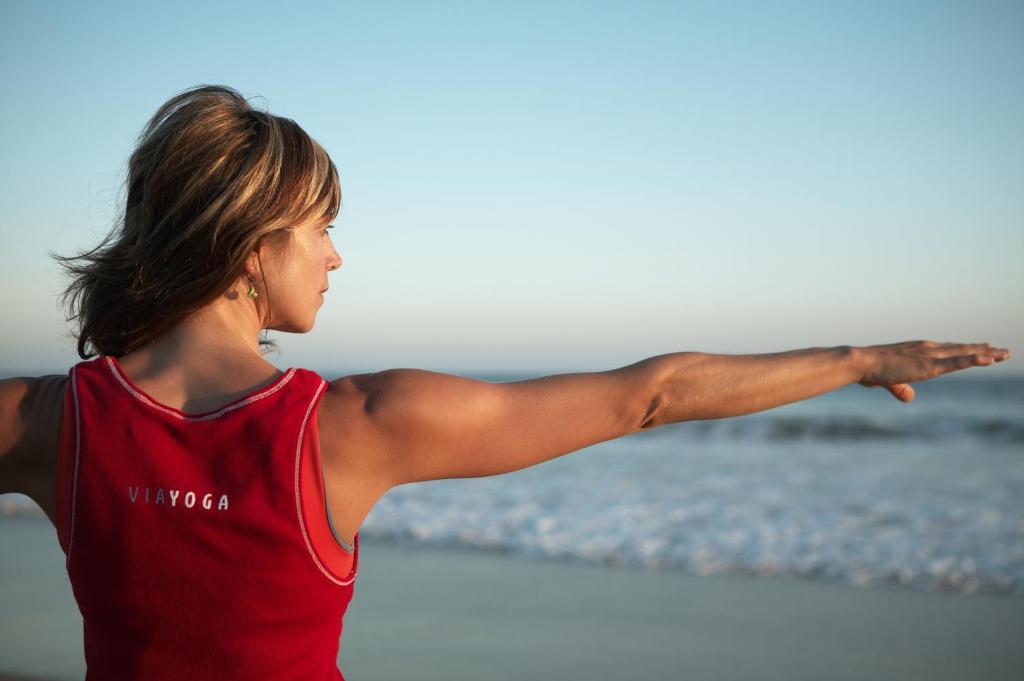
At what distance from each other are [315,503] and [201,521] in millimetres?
142

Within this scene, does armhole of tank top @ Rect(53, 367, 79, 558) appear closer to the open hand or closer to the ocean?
the open hand

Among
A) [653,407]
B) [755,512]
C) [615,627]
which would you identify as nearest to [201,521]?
[653,407]

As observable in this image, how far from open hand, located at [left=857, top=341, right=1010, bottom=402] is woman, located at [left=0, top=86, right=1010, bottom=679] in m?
0.22

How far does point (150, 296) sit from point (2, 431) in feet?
0.85

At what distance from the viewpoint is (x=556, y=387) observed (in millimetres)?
1266

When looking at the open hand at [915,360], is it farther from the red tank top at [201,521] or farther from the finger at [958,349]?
the red tank top at [201,521]

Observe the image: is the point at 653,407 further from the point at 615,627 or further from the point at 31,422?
the point at 615,627

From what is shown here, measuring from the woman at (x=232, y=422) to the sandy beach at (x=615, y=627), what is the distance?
3083 millimetres

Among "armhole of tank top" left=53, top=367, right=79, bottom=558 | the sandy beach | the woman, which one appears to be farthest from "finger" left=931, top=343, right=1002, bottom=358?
the sandy beach

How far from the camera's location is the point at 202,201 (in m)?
1.24

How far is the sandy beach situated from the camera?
4.18 m

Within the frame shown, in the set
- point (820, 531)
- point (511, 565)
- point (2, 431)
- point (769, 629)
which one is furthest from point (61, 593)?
point (820, 531)

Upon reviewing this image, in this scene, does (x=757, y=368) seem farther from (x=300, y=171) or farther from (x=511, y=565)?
(x=511, y=565)

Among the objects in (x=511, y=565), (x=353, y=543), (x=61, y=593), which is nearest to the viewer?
(x=353, y=543)
